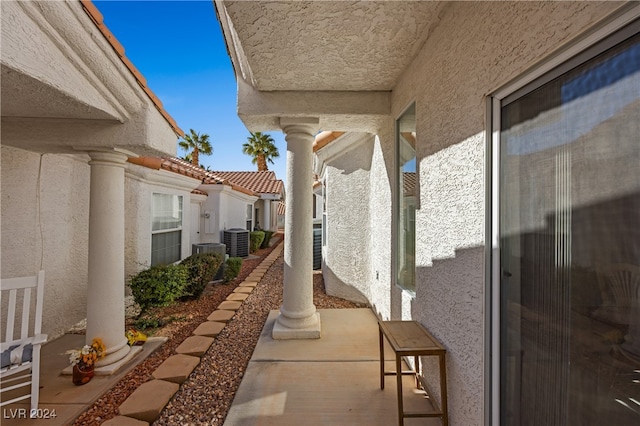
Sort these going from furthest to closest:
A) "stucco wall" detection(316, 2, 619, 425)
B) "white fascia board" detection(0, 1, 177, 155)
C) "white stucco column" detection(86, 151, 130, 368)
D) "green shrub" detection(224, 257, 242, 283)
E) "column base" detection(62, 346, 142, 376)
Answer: "green shrub" detection(224, 257, 242, 283) → "white stucco column" detection(86, 151, 130, 368) → "column base" detection(62, 346, 142, 376) → "white fascia board" detection(0, 1, 177, 155) → "stucco wall" detection(316, 2, 619, 425)

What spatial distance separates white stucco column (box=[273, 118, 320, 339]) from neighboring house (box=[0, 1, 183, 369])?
82.9 inches

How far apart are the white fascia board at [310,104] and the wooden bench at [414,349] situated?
11.4 feet

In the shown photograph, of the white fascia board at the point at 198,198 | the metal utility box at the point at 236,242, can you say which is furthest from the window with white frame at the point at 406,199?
the metal utility box at the point at 236,242

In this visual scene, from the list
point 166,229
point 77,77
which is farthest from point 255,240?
point 77,77

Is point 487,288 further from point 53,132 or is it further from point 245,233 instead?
point 245,233

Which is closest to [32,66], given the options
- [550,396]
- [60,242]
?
[60,242]

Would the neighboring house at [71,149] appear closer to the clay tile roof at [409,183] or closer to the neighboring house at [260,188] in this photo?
the clay tile roof at [409,183]

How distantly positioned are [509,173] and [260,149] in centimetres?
2867

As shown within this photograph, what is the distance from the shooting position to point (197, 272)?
6.61m

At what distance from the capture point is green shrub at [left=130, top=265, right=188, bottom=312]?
17.4 feet

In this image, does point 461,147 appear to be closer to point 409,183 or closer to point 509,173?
point 509,173

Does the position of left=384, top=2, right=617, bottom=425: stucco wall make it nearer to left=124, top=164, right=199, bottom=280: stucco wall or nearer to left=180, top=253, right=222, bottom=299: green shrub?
left=180, top=253, right=222, bottom=299: green shrub

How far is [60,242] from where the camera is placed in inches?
186

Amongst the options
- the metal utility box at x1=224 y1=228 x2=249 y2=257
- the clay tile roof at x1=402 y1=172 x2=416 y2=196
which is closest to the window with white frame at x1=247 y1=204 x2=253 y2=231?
the metal utility box at x1=224 y1=228 x2=249 y2=257
